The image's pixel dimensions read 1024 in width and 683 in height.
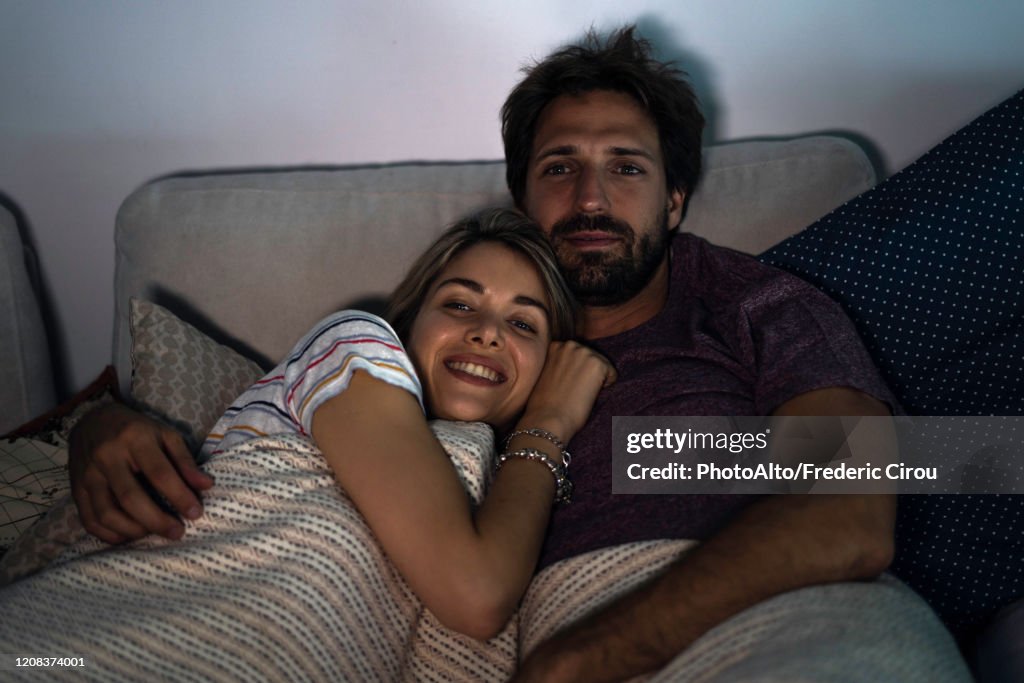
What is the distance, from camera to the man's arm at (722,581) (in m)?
1.05

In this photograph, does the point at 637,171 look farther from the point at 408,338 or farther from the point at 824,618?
the point at 824,618

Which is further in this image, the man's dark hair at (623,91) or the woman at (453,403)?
the man's dark hair at (623,91)

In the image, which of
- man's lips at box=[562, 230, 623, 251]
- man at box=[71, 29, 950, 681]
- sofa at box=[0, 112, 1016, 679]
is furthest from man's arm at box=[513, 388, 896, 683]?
sofa at box=[0, 112, 1016, 679]

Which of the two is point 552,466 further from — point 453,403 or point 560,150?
point 560,150

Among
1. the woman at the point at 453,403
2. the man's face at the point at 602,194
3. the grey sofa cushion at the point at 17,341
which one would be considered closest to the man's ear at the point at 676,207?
the man's face at the point at 602,194

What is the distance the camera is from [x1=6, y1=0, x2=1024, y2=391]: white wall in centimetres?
197

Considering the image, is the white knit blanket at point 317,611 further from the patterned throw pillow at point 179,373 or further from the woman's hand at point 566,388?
the patterned throw pillow at point 179,373

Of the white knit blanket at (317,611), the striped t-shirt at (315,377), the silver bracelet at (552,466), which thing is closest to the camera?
the white knit blanket at (317,611)

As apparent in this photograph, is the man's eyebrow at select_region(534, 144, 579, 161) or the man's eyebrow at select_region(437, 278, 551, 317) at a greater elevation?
the man's eyebrow at select_region(534, 144, 579, 161)

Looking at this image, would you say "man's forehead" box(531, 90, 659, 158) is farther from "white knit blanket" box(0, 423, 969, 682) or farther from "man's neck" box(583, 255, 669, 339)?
"white knit blanket" box(0, 423, 969, 682)

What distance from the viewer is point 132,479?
3.77 ft

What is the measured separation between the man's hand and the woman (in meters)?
0.10

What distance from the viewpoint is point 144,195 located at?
1.79 metres

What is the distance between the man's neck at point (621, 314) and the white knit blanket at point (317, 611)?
1.59ft
